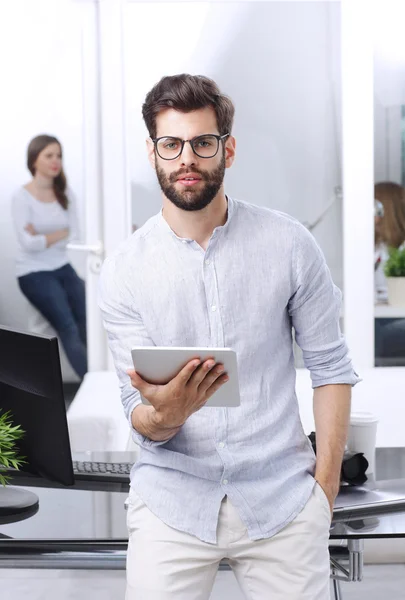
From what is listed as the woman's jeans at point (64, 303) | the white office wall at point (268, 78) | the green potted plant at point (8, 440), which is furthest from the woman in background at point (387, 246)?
the green potted plant at point (8, 440)

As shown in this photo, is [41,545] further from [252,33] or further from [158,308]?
[252,33]

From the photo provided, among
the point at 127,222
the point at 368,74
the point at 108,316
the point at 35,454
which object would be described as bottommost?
the point at 35,454

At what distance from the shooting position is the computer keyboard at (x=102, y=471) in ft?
6.93

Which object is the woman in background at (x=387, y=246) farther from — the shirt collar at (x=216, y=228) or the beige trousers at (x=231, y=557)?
the beige trousers at (x=231, y=557)

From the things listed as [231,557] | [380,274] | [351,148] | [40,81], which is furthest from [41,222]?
[231,557]

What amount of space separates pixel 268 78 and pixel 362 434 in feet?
6.95

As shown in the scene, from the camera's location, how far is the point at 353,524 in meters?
1.80

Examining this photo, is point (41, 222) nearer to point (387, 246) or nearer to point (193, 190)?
point (387, 246)

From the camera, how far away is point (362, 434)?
210 centimetres

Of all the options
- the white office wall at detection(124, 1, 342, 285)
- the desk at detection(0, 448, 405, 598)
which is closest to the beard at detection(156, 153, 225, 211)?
the desk at detection(0, 448, 405, 598)

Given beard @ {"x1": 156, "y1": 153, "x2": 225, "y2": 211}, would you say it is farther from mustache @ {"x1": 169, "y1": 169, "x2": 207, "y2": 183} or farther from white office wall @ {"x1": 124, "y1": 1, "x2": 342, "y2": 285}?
white office wall @ {"x1": 124, "y1": 1, "x2": 342, "y2": 285}

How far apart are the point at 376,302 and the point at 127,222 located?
1.11 meters

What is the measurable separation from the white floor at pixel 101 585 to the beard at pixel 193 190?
5.78 ft

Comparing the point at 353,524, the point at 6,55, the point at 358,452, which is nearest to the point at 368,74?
A: the point at 6,55
